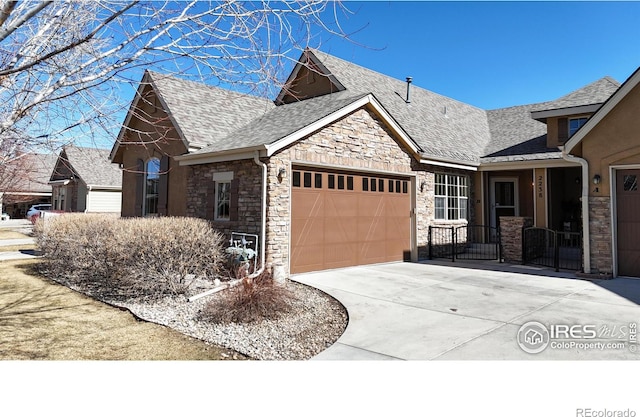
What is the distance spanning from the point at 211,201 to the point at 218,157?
4.40ft

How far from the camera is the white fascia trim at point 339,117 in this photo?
949cm

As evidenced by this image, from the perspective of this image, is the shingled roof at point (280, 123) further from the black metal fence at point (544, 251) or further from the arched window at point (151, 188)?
the black metal fence at point (544, 251)

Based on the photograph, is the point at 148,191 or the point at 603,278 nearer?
the point at 603,278

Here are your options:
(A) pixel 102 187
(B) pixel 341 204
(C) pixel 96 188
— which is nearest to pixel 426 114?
(B) pixel 341 204

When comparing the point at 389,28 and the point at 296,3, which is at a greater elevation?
the point at 389,28

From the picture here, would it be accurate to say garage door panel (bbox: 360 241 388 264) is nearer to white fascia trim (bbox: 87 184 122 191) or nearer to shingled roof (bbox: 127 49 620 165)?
shingled roof (bbox: 127 49 620 165)

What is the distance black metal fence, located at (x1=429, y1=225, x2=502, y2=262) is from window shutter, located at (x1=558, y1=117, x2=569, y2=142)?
4164mm

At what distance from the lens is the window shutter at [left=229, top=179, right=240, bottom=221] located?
10.5 m
